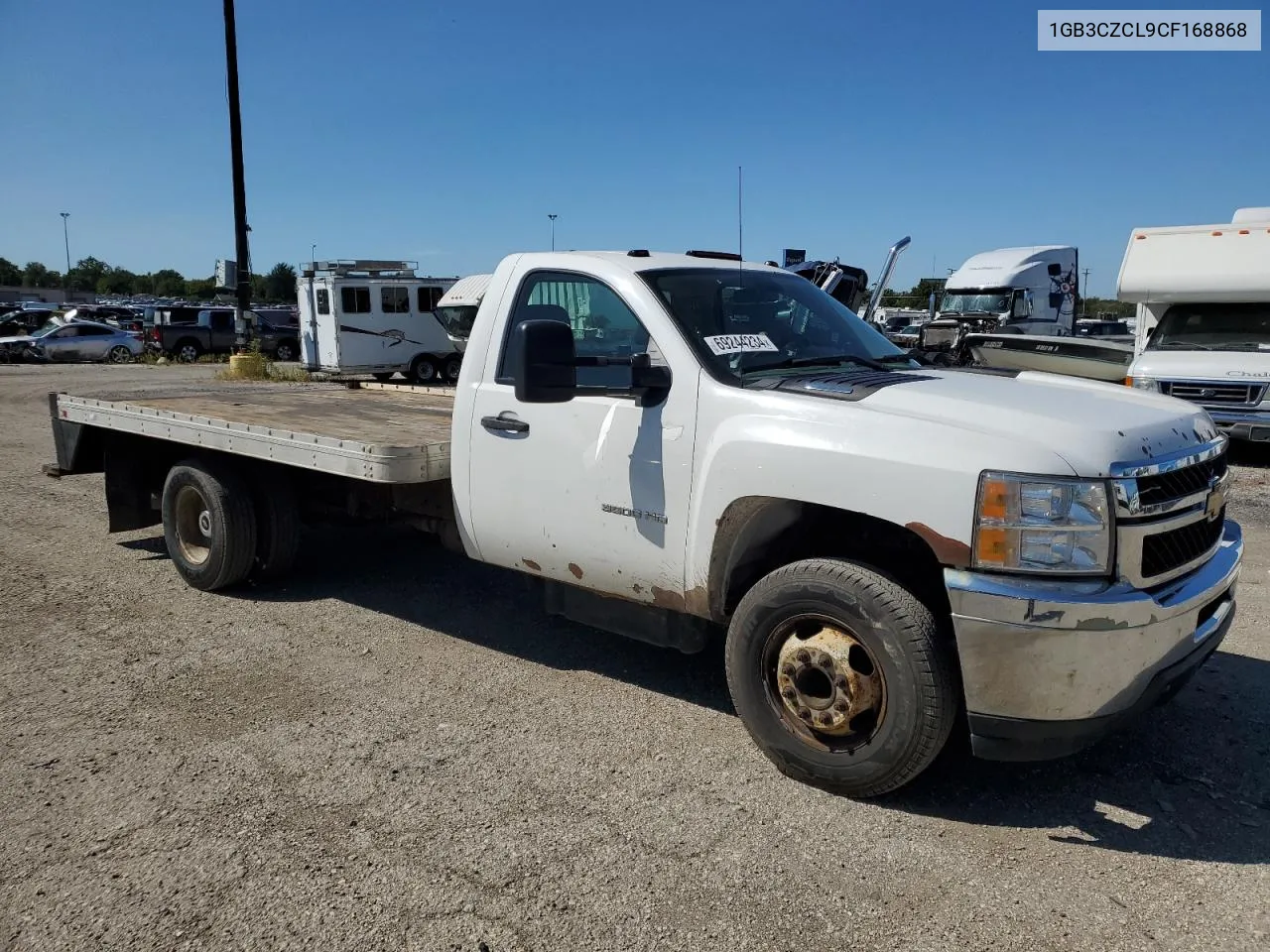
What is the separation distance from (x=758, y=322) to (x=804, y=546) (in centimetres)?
Answer: 105

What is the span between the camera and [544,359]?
146 inches

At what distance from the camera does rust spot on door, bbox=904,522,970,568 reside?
307 cm

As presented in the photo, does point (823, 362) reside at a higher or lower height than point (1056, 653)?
higher

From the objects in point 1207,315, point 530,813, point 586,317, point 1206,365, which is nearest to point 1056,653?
point 530,813

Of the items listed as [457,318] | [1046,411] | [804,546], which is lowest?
[804,546]

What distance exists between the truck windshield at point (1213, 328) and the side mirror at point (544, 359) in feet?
33.7

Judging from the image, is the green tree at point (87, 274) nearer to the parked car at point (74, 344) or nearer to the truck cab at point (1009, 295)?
the parked car at point (74, 344)

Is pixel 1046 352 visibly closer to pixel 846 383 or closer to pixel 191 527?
pixel 846 383

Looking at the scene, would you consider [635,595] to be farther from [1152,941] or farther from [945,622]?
[1152,941]

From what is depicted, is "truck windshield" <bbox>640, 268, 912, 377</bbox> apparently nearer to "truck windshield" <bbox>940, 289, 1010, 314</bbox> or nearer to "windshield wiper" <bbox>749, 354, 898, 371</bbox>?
"windshield wiper" <bbox>749, 354, 898, 371</bbox>

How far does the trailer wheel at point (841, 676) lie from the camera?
10.6 ft

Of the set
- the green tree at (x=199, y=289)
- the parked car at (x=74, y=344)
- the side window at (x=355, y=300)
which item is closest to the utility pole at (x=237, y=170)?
the side window at (x=355, y=300)

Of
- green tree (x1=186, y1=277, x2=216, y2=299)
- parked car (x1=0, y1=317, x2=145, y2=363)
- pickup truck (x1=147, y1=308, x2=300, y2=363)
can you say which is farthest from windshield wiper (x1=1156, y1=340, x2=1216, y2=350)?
green tree (x1=186, y1=277, x2=216, y2=299)

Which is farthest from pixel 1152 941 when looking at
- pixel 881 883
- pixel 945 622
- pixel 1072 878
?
pixel 945 622
